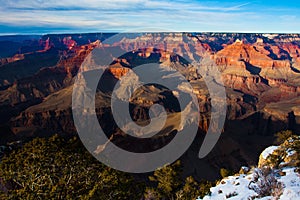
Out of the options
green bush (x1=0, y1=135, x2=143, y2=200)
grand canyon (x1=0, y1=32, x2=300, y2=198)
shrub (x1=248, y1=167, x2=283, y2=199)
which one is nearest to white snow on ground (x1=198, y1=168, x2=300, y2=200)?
shrub (x1=248, y1=167, x2=283, y2=199)

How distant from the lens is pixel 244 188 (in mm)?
16812

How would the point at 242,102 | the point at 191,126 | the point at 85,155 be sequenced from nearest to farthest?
the point at 85,155, the point at 191,126, the point at 242,102

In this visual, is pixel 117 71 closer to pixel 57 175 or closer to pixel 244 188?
pixel 57 175

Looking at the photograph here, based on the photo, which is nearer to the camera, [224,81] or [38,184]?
[38,184]

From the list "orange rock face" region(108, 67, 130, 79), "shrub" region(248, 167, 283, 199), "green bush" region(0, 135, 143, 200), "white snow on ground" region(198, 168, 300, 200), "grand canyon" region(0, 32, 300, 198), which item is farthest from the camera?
"orange rock face" region(108, 67, 130, 79)

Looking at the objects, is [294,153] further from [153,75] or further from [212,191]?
[153,75]

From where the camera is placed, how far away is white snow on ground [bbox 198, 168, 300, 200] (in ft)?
48.3

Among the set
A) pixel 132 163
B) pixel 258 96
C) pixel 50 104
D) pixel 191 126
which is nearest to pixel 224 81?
pixel 258 96

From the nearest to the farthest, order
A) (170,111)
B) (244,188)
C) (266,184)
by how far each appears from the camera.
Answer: (266,184)
(244,188)
(170,111)

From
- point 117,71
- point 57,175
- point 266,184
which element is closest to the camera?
point 266,184

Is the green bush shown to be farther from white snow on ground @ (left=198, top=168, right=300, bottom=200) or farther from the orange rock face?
the orange rock face

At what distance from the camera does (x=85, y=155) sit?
22484 mm

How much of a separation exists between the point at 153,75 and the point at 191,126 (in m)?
134

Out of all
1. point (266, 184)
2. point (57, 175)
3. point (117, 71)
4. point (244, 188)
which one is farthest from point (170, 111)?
point (266, 184)
